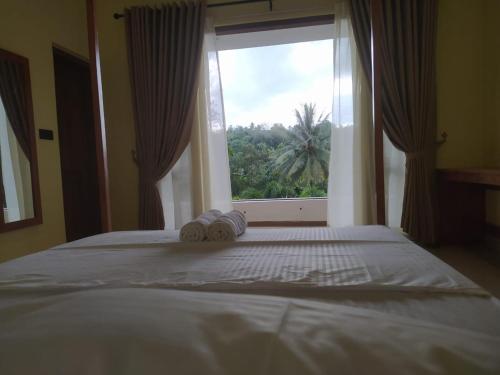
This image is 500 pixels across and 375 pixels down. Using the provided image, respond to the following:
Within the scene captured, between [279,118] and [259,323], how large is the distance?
4214 millimetres

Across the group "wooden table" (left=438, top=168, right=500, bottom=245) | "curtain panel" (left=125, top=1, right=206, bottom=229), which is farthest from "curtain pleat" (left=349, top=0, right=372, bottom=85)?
"curtain panel" (left=125, top=1, right=206, bottom=229)

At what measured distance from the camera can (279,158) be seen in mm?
4602

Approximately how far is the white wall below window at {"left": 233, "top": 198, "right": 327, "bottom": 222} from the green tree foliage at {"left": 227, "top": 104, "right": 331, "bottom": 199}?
62cm

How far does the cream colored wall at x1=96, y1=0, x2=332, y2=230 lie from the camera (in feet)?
10.2

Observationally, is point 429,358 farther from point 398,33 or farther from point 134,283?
point 398,33

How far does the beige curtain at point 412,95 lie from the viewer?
8.75 ft

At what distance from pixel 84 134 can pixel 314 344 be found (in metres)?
3.67

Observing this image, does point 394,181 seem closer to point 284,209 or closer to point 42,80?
point 284,209

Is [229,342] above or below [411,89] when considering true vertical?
below

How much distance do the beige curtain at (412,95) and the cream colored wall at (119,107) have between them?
1.47 m

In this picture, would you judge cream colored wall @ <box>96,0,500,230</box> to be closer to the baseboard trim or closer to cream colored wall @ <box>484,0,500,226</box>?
cream colored wall @ <box>484,0,500,226</box>

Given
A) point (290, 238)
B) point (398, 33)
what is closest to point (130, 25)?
point (398, 33)

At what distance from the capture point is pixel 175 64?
2.94m

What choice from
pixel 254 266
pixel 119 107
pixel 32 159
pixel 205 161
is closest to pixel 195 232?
pixel 254 266
